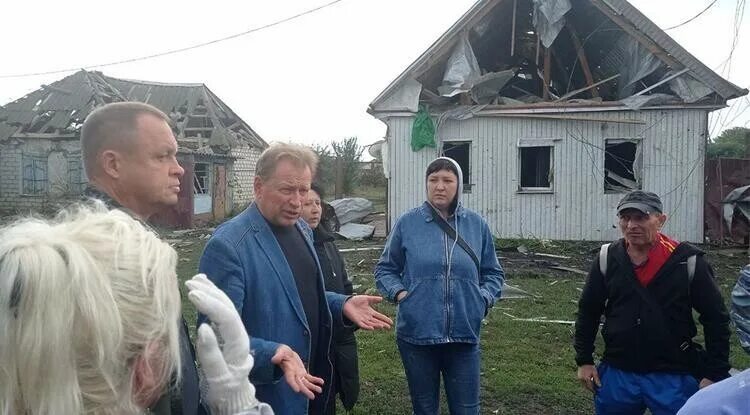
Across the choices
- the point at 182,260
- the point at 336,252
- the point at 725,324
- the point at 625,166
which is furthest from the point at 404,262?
the point at 625,166

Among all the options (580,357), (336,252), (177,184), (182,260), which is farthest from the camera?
(182,260)

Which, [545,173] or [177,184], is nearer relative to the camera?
[177,184]

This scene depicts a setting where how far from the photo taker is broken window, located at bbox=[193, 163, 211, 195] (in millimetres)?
21359

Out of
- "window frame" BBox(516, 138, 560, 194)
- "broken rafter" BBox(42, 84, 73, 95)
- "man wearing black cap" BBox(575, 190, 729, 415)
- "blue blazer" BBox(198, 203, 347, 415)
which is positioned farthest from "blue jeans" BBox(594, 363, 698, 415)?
"broken rafter" BBox(42, 84, 73, 95)

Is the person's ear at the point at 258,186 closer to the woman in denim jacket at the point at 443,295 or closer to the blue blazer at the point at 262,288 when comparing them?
the blue blazer at the point at 262,288

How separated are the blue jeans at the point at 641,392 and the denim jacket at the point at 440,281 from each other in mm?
761

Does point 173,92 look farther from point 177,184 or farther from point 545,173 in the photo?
point 177,184

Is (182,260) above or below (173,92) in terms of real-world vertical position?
below

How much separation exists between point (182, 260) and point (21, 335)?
459 inches

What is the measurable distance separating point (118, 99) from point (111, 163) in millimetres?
24794

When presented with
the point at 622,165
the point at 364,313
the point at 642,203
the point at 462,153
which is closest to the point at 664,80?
the point at 622,165

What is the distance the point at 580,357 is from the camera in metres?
3.33

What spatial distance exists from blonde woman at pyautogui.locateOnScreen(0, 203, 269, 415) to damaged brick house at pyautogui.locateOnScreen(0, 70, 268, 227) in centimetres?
1967

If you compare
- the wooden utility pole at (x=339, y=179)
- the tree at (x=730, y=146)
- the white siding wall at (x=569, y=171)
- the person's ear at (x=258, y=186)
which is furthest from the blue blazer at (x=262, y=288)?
the tree at (x=730, y=146)
